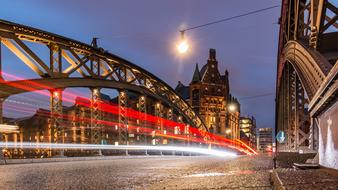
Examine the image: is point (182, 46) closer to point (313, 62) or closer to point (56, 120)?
point (313, 62)

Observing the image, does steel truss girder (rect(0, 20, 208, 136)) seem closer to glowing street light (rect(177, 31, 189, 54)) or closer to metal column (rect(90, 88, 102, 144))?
metal column (rect(90, 88, 102, 144))

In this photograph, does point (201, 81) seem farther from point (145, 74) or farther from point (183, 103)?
point (145, 74)

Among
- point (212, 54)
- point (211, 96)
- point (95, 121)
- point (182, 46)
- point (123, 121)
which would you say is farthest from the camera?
point (212, 54)

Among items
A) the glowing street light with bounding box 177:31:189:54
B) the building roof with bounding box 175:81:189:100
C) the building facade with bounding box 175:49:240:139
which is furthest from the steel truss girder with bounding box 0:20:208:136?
the building roof with bounding box 175:81:189:100

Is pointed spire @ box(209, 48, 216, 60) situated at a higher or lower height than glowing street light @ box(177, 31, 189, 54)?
higher

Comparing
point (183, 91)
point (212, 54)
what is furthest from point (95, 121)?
point (183, 91)

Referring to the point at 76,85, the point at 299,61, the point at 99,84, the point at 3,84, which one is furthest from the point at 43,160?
the point at 299,61

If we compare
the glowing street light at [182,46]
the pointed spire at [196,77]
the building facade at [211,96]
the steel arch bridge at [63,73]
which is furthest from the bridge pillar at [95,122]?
the pointed spire at [196,77]

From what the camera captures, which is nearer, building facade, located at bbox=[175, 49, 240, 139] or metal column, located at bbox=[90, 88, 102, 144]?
metal column, located at bbox=[90, 88, 102, 144]

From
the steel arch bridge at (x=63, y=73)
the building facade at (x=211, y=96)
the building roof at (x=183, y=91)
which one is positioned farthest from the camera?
the building roof at (x=183, y=91)

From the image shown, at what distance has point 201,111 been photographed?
108062 millimetres

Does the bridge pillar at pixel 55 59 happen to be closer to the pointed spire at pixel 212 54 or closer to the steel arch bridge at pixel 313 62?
the steel arch bridge at pixel 313 62

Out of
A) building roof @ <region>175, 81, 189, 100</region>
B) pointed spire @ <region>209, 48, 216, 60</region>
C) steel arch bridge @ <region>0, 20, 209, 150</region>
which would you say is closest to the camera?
steel arch bridge @ <region>0, 20, 209, 150</region>

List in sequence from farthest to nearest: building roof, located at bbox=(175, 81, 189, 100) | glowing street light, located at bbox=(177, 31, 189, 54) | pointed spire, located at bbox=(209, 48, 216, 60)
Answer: building roof, located at bbox=(175, 81, 189, 100) → pointed spire, located at bbox=(209, 48, 216, 60) → glowing street light, located at bbox=(177, 31, 189, 54)
